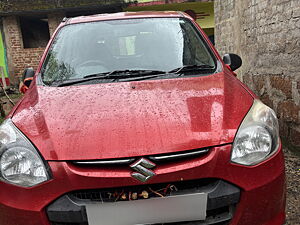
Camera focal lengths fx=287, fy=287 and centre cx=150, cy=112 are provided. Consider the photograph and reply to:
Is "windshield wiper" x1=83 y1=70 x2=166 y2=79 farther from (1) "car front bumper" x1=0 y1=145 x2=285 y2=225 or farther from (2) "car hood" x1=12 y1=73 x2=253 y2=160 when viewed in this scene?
(1) "car front bumper" x1=0 y1=145 x2=285 y2=225

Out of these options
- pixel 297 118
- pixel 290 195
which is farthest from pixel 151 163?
pixel 297 118

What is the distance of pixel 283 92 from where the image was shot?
142 inches

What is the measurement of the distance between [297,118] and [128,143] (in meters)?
2.68

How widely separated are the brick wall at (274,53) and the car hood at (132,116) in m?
1.77

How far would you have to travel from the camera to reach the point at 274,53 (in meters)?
3.78

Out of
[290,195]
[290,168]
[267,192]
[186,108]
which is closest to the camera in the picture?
[267,192]

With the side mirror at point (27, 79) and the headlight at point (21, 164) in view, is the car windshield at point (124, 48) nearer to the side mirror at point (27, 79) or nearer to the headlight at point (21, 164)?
the side mirror at point (27, 79)

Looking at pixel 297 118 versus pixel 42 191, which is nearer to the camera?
pixel 42 191

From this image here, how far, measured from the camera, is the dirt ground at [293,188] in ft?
7.33

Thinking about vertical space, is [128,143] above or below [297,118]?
above

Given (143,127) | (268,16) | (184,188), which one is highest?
(268,16)

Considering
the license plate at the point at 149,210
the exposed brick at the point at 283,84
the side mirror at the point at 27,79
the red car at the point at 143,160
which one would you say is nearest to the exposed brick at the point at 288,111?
the exposed brick at the point at 283,84

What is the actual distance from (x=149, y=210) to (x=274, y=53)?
10.4 ft

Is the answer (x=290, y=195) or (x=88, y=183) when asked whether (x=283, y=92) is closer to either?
(x=290, y=195)
